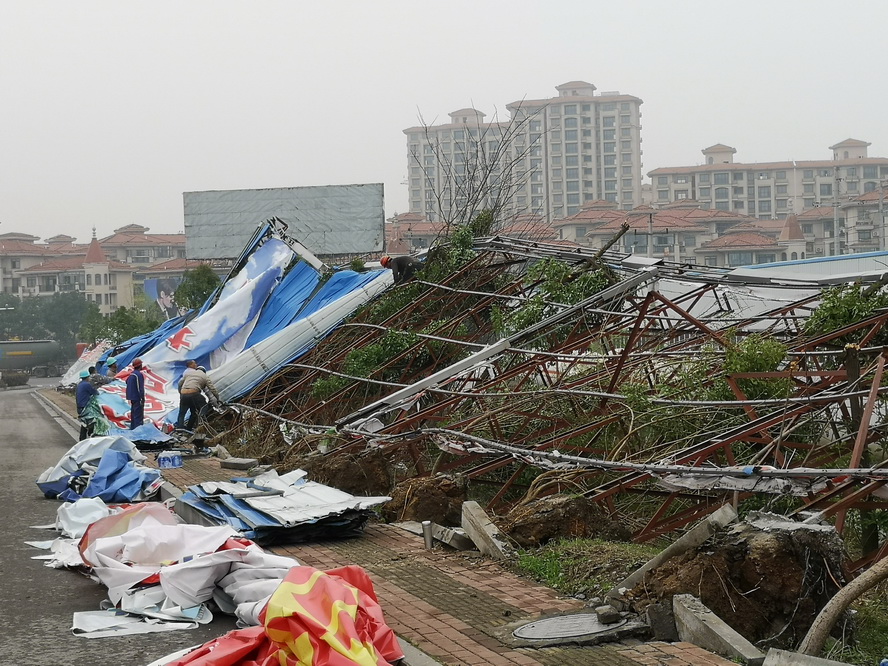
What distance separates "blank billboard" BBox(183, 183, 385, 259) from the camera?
5572 centimetres

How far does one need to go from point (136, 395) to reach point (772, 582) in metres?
15.3

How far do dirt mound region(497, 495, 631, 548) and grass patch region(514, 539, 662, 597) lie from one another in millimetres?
172

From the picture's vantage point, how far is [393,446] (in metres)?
12.5

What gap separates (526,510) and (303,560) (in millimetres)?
2023

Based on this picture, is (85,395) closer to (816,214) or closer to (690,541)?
(690,541)

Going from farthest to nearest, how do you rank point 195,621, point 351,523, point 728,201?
1. point 728,201
2. point 351,523
3. point 195,621

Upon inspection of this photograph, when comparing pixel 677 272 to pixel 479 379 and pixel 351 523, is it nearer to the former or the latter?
pixel 479 379

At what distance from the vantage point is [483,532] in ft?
29.4

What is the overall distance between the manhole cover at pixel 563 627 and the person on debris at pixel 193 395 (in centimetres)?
1411

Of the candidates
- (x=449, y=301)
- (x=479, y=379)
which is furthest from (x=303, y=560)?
(x=449, y=301)

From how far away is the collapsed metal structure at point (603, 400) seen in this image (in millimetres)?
8703

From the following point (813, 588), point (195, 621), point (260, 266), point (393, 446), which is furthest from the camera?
point (260, 266)

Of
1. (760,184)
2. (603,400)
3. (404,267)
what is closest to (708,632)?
(603,400)

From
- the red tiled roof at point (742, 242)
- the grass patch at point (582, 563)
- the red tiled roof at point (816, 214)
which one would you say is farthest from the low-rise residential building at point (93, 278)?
the grass patch at point (582, 563)
